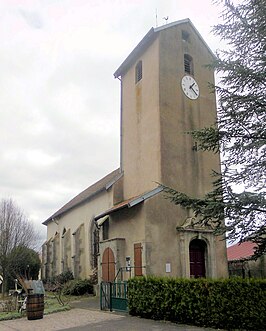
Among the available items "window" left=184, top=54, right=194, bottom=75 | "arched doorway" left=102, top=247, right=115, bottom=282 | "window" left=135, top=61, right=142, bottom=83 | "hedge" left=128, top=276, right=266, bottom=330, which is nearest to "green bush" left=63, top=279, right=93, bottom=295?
"arched doorway" left=102, top=247, right=115, bottom=282

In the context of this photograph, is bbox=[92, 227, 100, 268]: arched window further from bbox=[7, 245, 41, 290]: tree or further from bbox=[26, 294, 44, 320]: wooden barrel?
bbox=[26, 294, 44, 320]: wooden barrel

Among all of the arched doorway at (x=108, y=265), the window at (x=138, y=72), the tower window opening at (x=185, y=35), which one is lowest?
the arched doorway at (x=108, y=265)

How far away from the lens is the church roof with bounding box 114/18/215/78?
23.0m

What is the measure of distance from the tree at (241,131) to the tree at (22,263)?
63.7 ft

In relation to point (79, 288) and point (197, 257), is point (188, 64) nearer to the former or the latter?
point (197, 257)

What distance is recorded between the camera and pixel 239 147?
38.1ft

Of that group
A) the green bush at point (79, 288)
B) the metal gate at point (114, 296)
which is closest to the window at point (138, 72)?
the green bush at point (79, 288)

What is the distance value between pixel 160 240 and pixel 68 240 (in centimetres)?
1593

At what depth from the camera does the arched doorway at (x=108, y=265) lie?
20577mm

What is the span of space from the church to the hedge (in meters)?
4.73

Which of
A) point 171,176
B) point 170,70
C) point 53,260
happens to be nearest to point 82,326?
point 171,176

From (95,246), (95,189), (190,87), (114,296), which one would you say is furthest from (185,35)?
(114,296)

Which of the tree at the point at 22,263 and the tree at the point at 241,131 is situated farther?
the tree at the point at 22,263

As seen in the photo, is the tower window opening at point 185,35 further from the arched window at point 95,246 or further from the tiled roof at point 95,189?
the arched window at point 95,246
